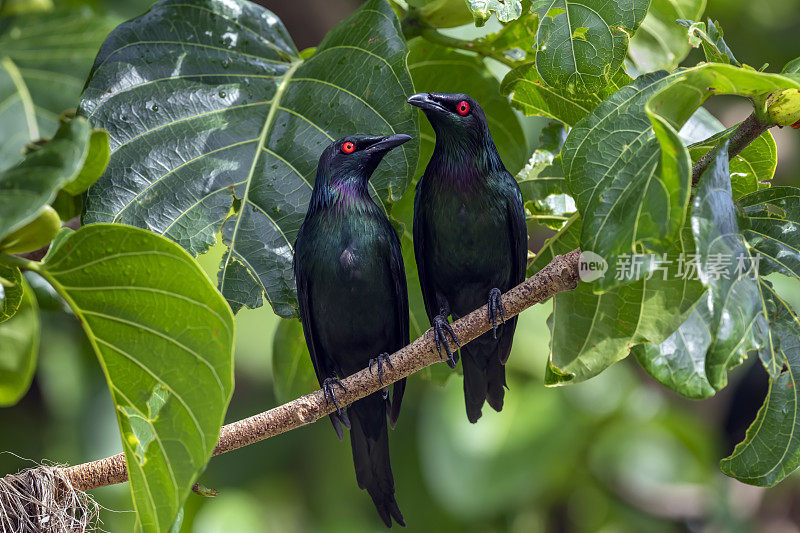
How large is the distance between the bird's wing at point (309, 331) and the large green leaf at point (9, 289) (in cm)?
50

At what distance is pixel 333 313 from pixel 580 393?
10.7 feet

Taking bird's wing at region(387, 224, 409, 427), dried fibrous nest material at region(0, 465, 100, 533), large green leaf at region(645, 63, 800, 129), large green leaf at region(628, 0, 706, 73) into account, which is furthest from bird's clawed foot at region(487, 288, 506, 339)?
large green leaf at region(628, 0, 706, 73)

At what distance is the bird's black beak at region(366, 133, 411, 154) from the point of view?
1.44 m

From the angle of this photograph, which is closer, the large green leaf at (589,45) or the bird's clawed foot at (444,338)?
the bird's clawed foot at (444,338)

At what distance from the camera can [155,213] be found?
60.0 inches

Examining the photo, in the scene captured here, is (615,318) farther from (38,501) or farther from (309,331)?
(38,501)

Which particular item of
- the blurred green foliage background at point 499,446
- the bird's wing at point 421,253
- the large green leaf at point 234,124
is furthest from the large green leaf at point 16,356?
the blurred green foliage background at point 499,446

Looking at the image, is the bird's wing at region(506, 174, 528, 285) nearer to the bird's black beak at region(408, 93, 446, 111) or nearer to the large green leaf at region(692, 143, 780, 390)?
the bird's black beak at region(408, 93, 446, 111)

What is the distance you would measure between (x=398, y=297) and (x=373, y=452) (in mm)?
308

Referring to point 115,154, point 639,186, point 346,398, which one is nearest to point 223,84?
point 115,154

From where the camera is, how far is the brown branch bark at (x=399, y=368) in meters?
1.34

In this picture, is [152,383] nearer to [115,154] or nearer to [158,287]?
[158,287]

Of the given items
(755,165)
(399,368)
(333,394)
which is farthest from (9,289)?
(755,165)

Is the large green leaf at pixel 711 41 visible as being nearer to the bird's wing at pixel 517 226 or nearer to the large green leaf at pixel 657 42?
the bird's wing at pixel 517 226
